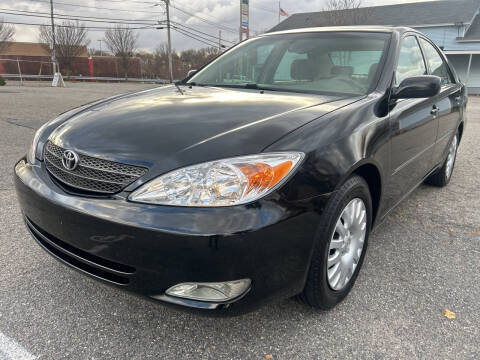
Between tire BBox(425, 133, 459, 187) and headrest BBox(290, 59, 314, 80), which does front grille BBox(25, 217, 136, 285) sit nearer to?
headrest BBox(290, 59, 314, 80)

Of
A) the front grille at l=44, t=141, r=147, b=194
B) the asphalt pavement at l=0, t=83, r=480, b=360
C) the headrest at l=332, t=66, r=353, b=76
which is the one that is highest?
the headrest at l=332, t=66, r=353, b=76

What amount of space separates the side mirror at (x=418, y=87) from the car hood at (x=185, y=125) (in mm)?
379

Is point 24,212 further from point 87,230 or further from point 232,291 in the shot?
point 232,291

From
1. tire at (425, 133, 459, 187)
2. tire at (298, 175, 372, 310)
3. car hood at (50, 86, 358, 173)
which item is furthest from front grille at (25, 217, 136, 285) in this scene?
tire at (425, 133, 459, 187)

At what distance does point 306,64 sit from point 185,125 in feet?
4.46

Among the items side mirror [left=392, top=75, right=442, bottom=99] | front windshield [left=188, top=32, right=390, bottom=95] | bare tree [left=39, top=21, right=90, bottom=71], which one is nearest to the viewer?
side mirror [left=392, top=75, right=442, bottom=99]

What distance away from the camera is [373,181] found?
7.43ft

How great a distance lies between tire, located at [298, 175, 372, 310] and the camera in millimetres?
1770

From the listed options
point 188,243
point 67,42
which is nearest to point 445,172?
point 188,243

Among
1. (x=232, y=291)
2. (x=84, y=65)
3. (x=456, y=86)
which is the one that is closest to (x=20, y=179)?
(x=232, y=291)

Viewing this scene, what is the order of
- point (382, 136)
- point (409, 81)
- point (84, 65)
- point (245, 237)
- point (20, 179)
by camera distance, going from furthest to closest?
point (84, 65)
point (409, 81)
point (382, 136)
point (20, 179)
point (245, 237)

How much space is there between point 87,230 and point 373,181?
162cm

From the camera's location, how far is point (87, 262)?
1699 mm

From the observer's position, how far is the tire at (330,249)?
5.81 ft
